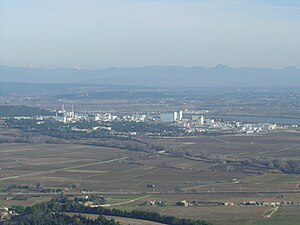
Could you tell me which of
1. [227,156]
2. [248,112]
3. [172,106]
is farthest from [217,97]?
[227,156]

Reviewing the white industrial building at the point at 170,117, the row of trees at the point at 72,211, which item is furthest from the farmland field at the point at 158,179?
the white industrial building at the point at 170,117

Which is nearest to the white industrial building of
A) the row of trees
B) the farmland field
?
the farmland field

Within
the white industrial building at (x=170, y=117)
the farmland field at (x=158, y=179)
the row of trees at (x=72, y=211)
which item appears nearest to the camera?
the row of trees at (x=72, y=211)

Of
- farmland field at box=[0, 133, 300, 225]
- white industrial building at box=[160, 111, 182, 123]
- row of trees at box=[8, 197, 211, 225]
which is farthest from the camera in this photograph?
white industrial building at box=[160, 111, 182, 123]

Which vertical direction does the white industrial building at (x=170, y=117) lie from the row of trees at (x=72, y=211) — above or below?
below

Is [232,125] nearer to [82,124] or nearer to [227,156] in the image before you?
[82,124]

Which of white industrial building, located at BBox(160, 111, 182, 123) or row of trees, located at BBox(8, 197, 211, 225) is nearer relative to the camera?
row of trees, located at BBox(8, 197, 211, 225)

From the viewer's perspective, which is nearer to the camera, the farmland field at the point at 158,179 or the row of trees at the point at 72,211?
the row of trees at the point at 72,211

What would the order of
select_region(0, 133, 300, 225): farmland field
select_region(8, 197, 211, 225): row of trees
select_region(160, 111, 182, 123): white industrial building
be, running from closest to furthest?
select_region(8, 197, 211, 225): row of trees < select_region(0, 133, 300, 225): farmland field < select_region(160, 111, 182, 123): white industrial building

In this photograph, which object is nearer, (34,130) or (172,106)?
(34,130)

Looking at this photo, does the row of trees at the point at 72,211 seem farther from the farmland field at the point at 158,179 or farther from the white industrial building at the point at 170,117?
the white industrial building at the point at 170,117

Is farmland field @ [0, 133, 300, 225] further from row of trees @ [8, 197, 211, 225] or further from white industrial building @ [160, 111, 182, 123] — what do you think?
white industrial building @ [160, 111, 182, 123]
